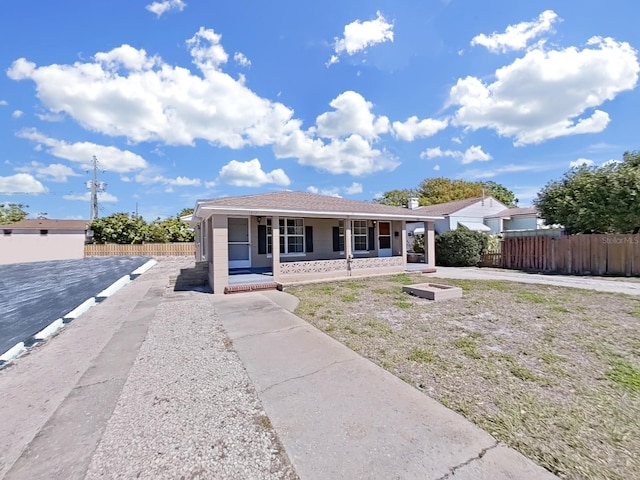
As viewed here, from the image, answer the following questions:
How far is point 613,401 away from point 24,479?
5.39 metres

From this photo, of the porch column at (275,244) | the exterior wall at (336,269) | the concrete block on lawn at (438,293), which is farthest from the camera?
the exterior wall at (336,269)

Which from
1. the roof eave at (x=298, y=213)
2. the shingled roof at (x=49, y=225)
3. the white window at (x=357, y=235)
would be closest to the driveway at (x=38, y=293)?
the roof eave at (x=298, y=213)

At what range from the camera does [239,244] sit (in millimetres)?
13320

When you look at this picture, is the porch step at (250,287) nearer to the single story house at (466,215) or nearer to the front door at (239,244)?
the front door at (239,244)

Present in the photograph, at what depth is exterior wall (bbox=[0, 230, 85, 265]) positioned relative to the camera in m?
26.7

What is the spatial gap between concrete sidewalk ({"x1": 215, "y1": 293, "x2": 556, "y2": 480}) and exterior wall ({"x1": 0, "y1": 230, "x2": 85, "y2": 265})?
31694mm

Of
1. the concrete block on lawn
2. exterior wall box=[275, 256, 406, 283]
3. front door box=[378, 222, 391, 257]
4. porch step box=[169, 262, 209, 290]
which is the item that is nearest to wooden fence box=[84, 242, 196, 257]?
porch step box=[169, 262, 209, 290]

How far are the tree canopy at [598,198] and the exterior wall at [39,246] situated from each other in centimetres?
3729

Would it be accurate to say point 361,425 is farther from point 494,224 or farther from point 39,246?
point 39,246

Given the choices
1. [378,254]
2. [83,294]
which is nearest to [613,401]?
[83,294]

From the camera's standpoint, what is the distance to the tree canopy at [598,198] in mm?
13445

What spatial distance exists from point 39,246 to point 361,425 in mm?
37251

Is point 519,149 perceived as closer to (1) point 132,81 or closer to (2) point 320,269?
(2) point 320,269

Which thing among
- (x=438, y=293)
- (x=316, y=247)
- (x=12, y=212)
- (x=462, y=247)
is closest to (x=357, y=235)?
(x=316, y=247)
